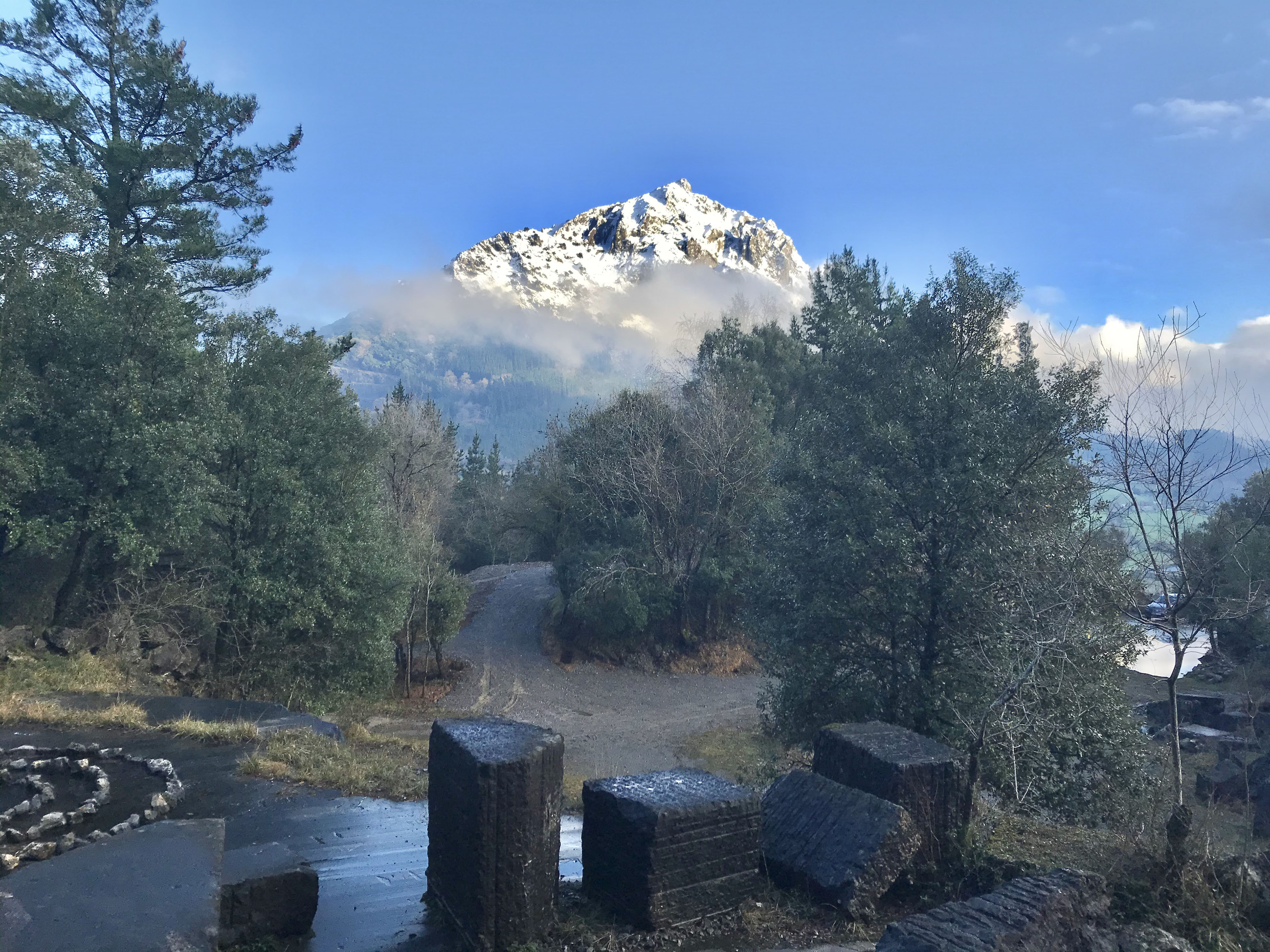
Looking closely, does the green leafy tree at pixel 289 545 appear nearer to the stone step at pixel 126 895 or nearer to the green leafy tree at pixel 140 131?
the green leafy tree at pixel 140 131

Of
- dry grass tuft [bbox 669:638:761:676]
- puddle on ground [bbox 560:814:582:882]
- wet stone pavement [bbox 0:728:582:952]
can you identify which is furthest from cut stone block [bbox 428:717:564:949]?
dry grass tuft [bbox 669:638:761:676]

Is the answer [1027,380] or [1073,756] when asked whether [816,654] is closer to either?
[1073,756]

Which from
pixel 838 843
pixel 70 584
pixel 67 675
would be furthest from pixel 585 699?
pixel 838 843

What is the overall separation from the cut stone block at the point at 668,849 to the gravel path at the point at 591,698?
48.9 ft

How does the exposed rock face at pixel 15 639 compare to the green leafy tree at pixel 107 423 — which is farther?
the green leafy tree at pixel 107 423

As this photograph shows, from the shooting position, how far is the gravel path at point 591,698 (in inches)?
870

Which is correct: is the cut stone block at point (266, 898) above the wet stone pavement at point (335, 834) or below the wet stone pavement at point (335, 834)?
above

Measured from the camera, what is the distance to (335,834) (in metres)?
6.32

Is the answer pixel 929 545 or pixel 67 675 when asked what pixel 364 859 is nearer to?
pixel 929 545

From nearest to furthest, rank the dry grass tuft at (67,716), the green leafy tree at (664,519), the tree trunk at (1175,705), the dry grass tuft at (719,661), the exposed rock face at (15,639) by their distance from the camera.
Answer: the tree trunk at (1175,705)
the dry grass tuft at (67,716)
the exposed rock face at (15,639)
the green leafy tree at (664,519)
the dry grass tuft at (719,661)

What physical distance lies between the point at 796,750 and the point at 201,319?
678 inches

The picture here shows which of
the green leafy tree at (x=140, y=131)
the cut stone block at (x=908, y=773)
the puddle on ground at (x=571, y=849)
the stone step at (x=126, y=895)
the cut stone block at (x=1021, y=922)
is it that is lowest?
the puddle on ground at (x=571, y=849)

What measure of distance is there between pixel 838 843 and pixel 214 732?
299 inches

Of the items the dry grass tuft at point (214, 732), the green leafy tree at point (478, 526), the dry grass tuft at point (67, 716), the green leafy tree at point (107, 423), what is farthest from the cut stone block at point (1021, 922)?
the green leafy tree at point (478, 526)
